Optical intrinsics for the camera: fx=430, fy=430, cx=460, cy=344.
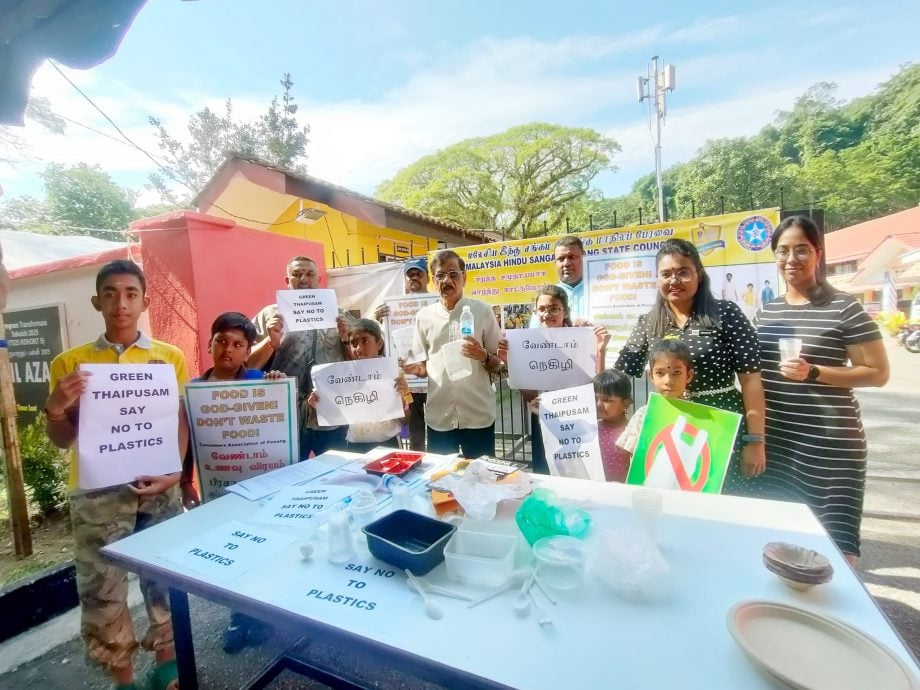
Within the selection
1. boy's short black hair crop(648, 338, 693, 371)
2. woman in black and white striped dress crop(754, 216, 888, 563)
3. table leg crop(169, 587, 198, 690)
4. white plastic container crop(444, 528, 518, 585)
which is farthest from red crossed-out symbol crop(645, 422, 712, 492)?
table leg crop(169, 587, 198, 690)

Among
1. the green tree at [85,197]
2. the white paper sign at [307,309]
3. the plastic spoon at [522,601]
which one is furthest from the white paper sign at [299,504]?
the green tree at [85,197]

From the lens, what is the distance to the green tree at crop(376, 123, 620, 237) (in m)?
24.3

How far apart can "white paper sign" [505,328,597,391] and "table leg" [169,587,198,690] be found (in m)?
2.01

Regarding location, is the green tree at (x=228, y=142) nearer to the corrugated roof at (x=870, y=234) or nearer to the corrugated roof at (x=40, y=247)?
the corrugated roof at (x=40, y=247)

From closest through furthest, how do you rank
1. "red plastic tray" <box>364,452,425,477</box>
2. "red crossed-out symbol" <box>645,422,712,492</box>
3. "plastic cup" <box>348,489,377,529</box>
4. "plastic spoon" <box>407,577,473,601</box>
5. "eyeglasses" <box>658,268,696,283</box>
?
"plastic spoon" <box>407,577,473,601</box>, "plastic cup" <box>348,489,377,529</box>, "red crossed-out symbol" <box>645,422,712,492</box>, "red plastic tray" <box>364,452,425,477</box>, "eyeglasses" <box>658,268,696,283</box>

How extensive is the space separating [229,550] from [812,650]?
5.40 feet

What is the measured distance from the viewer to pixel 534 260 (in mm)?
5016

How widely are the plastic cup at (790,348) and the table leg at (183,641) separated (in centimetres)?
296

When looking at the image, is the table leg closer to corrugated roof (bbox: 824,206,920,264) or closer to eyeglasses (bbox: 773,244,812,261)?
eyeglasses (bbox: 773,244,812,261)

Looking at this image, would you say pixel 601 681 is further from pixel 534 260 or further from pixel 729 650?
pixel 534 260

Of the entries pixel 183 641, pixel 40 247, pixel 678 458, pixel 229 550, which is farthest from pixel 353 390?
pixel 40 247

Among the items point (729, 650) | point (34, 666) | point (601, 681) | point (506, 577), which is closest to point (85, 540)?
point (34, 666)

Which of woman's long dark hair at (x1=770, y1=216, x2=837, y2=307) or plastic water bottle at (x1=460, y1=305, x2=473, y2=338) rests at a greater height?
woman's long dark hair at (x1=770, y1=216, x2=837, y2=307)

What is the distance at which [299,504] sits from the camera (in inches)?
70.9
